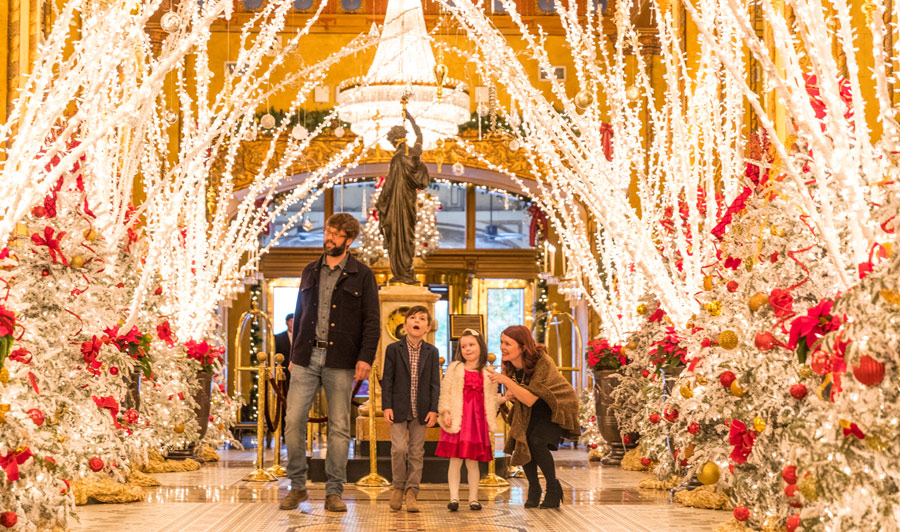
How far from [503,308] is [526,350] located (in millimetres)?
11231

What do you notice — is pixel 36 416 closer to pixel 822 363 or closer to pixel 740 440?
pixel 822 363

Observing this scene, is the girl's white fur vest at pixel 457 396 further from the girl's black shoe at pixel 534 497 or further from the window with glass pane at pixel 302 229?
the window with glass pane at pixel 302 229

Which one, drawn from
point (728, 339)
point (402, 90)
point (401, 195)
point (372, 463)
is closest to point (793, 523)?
point (728, 339)

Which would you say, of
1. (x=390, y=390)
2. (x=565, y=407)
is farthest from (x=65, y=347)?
(x=565, y=407)

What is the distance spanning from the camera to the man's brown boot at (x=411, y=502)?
243 inches

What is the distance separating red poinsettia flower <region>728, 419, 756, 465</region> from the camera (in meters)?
5.08

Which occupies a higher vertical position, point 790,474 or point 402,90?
point 402,90

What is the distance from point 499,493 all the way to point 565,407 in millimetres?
1173

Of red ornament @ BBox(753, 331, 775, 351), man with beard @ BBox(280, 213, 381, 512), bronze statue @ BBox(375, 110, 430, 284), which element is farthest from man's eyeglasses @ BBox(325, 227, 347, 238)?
bronze statue @ BBox(375, 110, 430, 284)

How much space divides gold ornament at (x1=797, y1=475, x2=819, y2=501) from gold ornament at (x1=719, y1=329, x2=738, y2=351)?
5.98ft

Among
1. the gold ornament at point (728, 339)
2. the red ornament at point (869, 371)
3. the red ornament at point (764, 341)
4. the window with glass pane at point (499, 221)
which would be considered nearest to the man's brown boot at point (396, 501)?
the gold ornament at point (728, 339)

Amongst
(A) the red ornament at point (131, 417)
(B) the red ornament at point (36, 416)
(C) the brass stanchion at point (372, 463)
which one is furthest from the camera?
(C) the brass stanchion at point (372, 463)

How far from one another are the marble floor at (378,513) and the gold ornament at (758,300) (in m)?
1.23

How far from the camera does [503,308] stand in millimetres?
17641
